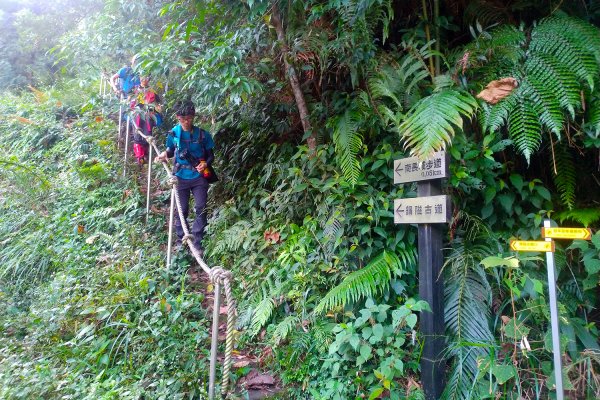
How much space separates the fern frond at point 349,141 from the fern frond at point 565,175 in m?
1.48

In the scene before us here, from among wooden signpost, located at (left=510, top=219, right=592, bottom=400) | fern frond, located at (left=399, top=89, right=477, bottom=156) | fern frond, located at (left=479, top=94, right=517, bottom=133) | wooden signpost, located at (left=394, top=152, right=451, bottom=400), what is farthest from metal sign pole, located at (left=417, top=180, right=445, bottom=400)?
wooden signpost, located at (left=510, top=219, right=592, bottom=400)

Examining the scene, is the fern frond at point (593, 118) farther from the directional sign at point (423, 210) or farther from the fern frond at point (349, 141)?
the fern frond at point (349, 141)

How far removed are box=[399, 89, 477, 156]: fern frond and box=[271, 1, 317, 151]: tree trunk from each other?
1.32 meters

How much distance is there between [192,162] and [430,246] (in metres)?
2.88

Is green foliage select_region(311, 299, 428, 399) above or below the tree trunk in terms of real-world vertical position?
below

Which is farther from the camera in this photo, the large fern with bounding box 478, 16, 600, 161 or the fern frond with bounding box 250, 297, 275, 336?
the fern frond with bounding box 250, 297, 275, 336

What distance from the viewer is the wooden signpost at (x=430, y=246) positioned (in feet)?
8.90

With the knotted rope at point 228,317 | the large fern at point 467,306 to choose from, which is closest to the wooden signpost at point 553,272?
the large fern at point 467,306

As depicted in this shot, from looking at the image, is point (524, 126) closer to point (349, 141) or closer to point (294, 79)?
point (349, 141)

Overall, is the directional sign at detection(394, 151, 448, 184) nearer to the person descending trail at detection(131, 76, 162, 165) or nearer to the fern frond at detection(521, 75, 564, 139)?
the fern frond at detection(521, 75, 564, 139)

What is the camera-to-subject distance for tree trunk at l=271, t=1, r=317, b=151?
3928 millimetres

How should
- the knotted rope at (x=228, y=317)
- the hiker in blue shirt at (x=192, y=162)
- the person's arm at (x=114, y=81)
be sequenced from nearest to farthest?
the knotted rope at (x=228, y=317) < the hiker in blue shirt at (x=192, y=162) < the person's arm at (x=114, y=81)

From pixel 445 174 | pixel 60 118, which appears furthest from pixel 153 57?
pixel 60 118

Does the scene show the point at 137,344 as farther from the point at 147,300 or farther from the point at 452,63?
the point at 452,63
